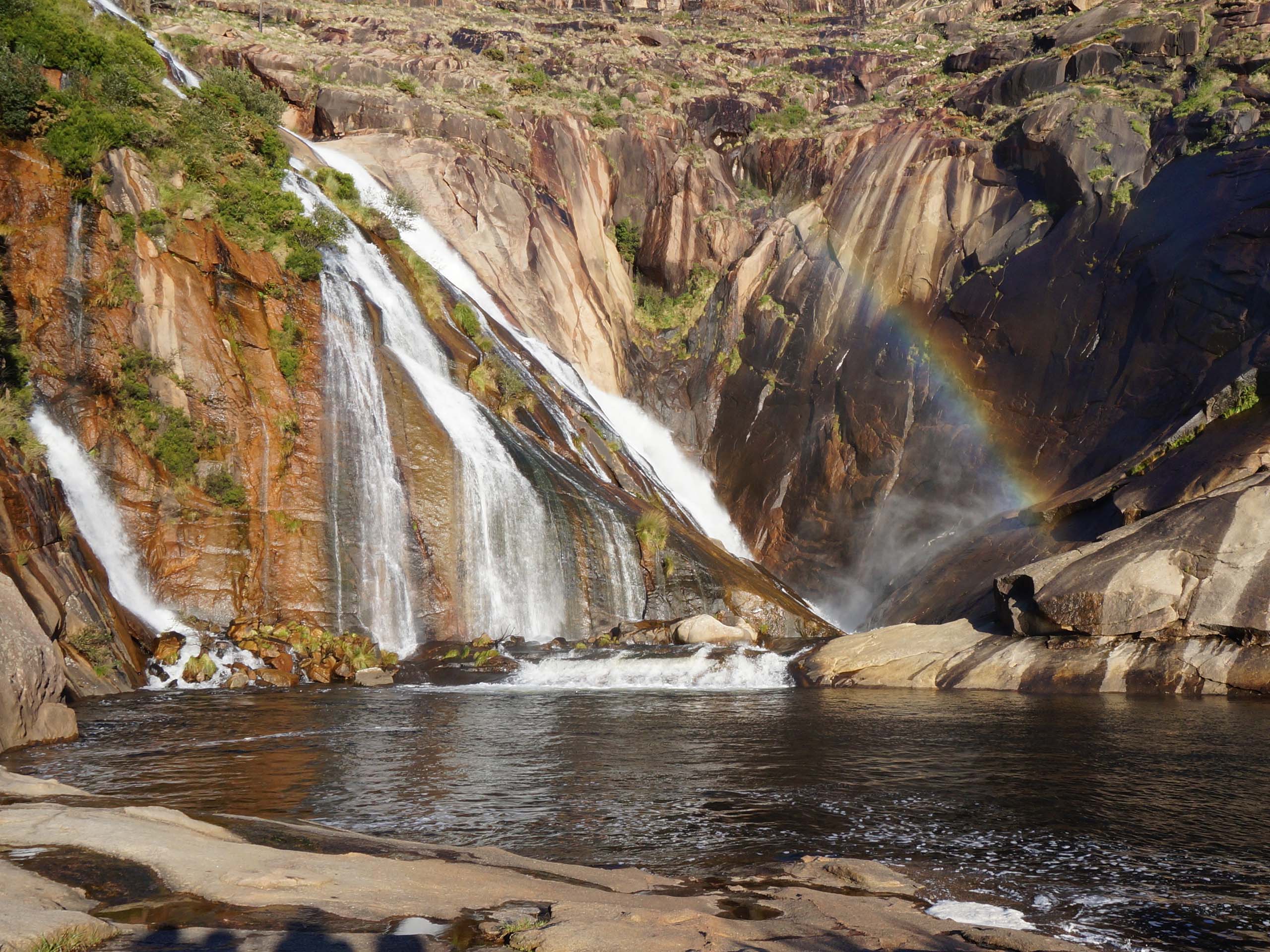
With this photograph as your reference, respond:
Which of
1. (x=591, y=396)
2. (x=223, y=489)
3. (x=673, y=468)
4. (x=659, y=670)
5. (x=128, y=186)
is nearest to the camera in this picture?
(x=659, y=670)

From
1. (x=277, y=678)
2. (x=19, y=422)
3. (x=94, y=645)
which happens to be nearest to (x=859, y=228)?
(x=277, y=678)

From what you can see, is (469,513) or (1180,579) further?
(469,513)

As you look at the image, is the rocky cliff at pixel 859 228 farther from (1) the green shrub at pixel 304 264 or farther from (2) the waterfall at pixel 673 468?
(1) the green shrub at pixel 304 264

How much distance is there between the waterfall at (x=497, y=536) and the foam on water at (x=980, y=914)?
2207cm

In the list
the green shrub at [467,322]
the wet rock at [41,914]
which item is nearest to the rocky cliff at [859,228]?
the green shrub at [467,322]

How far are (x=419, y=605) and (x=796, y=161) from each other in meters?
39.5

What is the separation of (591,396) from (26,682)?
33458 mm

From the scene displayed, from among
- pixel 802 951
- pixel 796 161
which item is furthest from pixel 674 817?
pixel 796 161

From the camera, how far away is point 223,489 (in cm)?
2652

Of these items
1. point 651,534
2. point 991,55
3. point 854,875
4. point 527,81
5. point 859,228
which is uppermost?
point 991,55

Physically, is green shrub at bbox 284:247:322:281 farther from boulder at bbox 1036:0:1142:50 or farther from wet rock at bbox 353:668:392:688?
boulder at bbox 1036:0:1142:50

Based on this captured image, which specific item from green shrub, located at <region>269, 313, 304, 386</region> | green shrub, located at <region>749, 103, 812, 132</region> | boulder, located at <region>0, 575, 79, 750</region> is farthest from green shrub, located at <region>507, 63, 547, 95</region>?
boulder, located at <region>0, 575, 79, 750</region>

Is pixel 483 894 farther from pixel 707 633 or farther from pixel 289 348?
pixel 289 348

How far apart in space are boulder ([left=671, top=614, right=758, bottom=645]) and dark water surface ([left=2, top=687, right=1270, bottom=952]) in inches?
311
